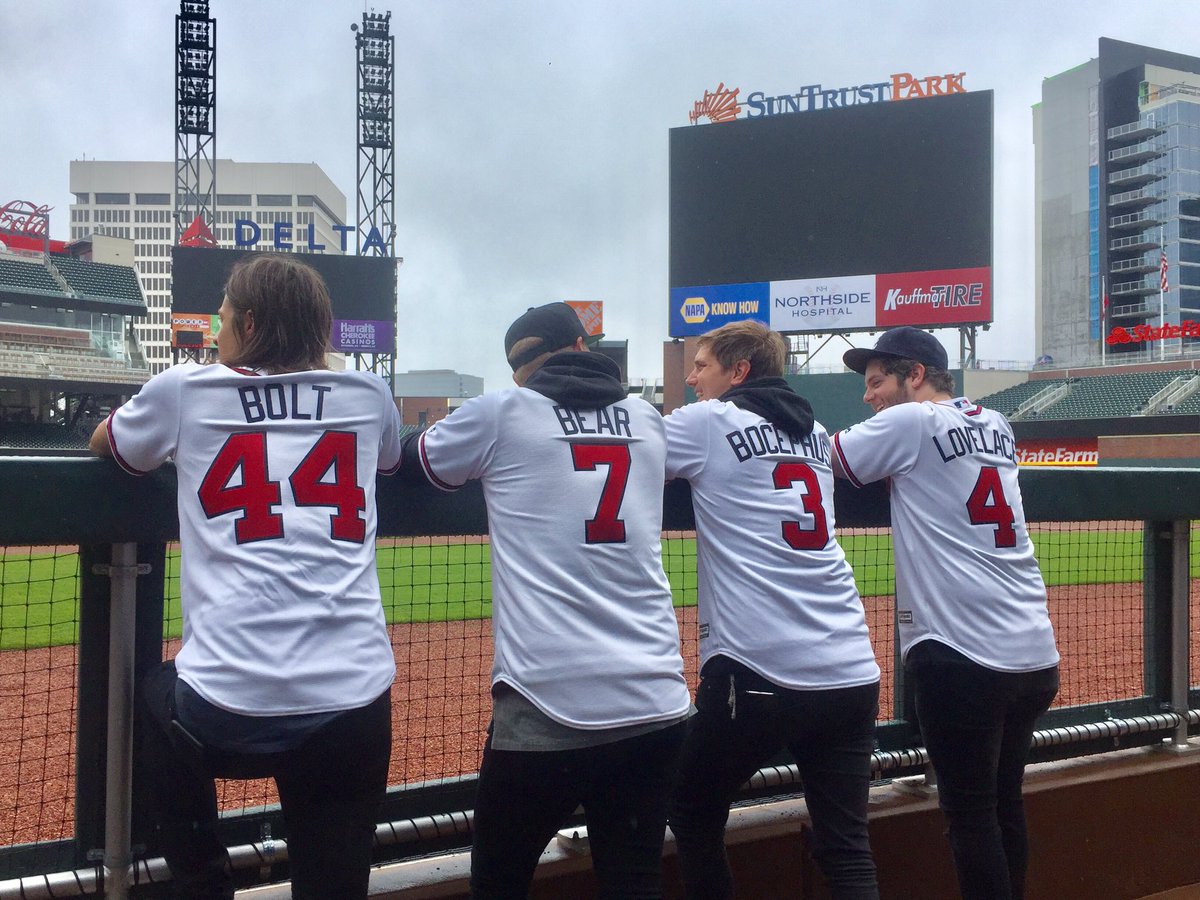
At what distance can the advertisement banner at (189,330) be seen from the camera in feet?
96.7

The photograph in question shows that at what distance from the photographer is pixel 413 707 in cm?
584

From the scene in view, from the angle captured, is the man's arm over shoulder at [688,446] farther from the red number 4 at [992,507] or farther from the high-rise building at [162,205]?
the high-rise building at [162,205]

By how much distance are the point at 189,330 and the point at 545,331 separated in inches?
1212

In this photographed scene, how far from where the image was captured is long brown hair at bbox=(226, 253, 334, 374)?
6.16ft

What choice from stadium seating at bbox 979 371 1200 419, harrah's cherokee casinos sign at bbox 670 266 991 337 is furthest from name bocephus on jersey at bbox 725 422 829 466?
stadium seating at bbox 979 371 1200 419

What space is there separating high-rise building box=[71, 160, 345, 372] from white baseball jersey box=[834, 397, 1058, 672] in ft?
344

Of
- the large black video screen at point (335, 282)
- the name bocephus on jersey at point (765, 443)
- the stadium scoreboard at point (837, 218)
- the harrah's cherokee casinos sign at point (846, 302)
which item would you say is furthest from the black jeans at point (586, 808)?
the stadium scoreboard at point (837, 218)

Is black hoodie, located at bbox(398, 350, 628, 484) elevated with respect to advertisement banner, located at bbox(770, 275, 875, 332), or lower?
lower

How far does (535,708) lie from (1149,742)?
8.15 ft

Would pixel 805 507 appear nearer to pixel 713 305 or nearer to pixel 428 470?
pixel 428 470

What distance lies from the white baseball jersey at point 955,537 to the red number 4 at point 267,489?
1.27m

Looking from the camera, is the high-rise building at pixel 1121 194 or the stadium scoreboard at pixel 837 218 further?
the high-rise building at pixel 1121 194

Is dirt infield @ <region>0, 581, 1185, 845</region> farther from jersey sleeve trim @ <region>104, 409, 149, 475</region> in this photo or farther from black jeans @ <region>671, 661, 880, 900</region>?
jersey sleeve trim @ <region>104, 409, 149, 475</region>

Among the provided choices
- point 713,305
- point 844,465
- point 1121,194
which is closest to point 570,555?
point 844,465
